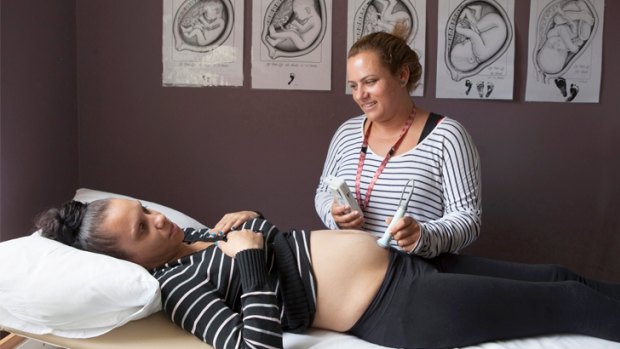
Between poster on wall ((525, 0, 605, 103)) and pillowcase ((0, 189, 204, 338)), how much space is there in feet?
4.98

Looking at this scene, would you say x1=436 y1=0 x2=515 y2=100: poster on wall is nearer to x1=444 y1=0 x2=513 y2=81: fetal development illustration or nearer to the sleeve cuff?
x1=444 y1=0 x2=513 y2=81: fetal development illustration

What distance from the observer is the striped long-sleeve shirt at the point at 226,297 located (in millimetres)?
1071

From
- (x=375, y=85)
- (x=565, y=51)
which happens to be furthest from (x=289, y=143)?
(x=565, y=51)

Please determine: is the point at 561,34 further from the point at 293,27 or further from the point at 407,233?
the point at 407,233

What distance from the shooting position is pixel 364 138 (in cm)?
164

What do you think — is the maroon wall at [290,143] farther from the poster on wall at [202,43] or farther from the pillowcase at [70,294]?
the pillowcase at [70,294]

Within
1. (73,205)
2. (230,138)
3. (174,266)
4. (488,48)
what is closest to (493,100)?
(488,48)

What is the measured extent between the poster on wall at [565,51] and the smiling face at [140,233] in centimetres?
138

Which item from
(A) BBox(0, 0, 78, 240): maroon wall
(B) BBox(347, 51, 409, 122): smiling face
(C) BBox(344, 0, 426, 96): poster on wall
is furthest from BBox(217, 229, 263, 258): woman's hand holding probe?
(C) BBox(344, 0, 426, 96): poster on wall

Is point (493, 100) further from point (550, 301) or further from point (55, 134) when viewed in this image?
point (55, 134)

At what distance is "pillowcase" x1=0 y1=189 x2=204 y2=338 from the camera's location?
1.10 m

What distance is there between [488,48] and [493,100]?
187 mm

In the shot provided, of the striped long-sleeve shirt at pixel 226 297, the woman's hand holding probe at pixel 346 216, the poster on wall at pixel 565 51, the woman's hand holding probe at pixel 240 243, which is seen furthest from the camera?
the poster on wall at pixel 565 51

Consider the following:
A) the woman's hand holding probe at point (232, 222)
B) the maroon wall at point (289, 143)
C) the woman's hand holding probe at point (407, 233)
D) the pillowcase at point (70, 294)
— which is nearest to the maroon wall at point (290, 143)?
the maroon wall at point (289, 143)
